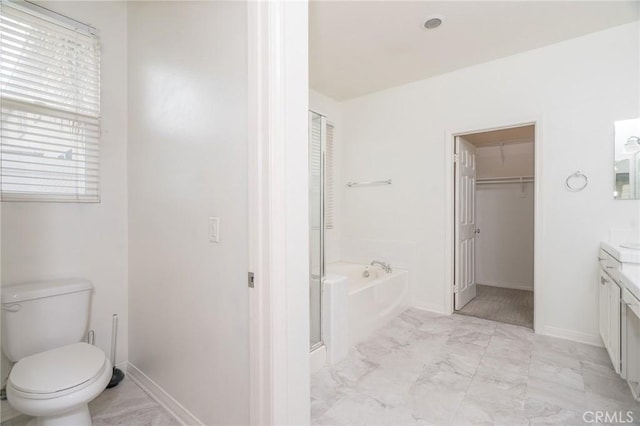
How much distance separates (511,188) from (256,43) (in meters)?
4.62

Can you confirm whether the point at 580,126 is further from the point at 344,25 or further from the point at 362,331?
the point at 362,331

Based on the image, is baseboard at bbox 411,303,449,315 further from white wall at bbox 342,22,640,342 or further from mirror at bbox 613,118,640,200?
mirror at bbox 613,118,640,200

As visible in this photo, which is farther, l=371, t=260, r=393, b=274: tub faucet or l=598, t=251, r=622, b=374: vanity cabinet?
l=371, t=260, r=393, b=274: tub faucet

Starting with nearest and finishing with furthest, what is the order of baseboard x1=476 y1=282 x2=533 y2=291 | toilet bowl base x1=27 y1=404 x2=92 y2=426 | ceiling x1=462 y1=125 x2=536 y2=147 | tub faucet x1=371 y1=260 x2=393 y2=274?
toilet bowl base x1=27 y1=404 x2=92 y2=426, tub faucet x1=371 y1=260 x2=393 y2=274, ceiling x1=462 y1=125 x2=536 y2=147, baseboard x1=476 y1=282 x2=533 y2=291

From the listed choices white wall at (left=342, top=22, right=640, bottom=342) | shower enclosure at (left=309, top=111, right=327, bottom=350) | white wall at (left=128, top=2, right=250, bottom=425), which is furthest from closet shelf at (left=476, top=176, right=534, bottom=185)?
white wall at (left=128, top=2, right=250, bottom=425)

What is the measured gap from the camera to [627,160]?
93.2 inches

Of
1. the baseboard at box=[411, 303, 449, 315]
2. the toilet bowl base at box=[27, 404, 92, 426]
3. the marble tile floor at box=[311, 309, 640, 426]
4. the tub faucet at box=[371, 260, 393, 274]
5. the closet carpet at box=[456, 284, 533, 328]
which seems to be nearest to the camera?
the toilet bowl base at box=[27, 404, 92, 426]

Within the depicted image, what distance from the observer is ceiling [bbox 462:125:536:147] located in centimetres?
398

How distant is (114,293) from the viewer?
2.06 metres

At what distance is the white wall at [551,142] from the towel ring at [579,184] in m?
0.04

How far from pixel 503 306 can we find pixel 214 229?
140 inches

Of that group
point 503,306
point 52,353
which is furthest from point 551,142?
point 52,353

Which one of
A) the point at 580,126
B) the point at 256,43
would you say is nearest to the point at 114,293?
the point at 256,43

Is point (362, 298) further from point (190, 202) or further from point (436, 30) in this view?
point (436, 30)
